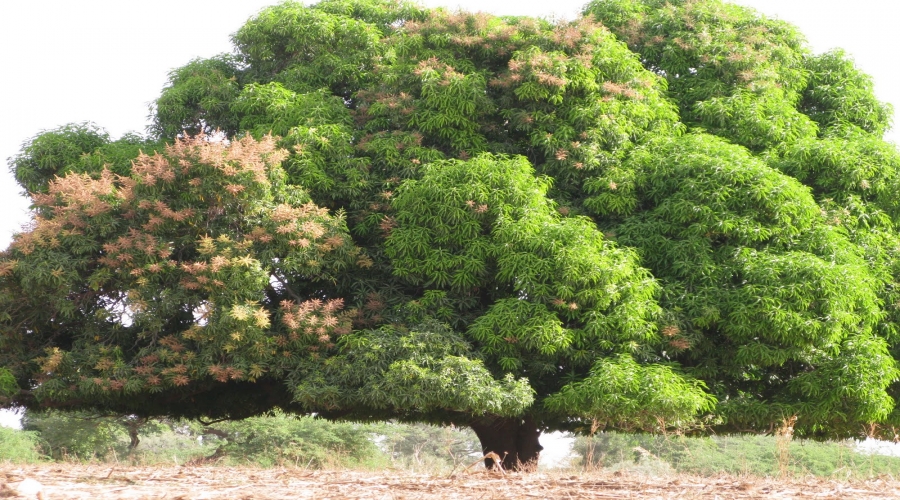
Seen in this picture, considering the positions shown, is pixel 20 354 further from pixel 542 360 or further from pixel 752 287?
pixel 752 287

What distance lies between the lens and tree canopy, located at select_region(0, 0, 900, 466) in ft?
43.4

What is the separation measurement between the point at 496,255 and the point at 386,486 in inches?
261

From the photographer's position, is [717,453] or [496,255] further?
[717,453]

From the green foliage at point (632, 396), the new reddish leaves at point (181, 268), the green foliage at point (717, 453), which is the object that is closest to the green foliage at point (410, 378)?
the new reddish leaves at point (181, 268)

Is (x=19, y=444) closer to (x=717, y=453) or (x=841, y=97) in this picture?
(x=841, y=97)

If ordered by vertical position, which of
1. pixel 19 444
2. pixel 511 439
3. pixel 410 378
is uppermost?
pixel 410 378

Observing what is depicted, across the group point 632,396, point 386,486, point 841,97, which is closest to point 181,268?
point 386,486

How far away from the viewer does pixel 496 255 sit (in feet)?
45.3

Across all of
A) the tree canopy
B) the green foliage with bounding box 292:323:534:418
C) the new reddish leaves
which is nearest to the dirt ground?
the green foliage with bounding box 292:323:534:418

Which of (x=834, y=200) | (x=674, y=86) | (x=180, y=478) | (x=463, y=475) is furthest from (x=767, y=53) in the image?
(x=180, y=478)

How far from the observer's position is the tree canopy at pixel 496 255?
43.4 feet

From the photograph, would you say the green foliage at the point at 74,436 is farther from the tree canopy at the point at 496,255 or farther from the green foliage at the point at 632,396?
the green foliage at the point at 632,396

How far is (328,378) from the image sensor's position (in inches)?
537

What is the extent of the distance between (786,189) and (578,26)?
5037mm
